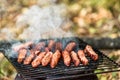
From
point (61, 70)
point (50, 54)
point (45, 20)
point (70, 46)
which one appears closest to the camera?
point (61, 70)

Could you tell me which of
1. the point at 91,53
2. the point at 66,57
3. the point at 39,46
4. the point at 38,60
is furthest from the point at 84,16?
the point at 38,60

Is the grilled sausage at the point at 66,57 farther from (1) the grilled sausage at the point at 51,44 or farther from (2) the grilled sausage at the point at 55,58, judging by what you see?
(1) the grilled sausage at the point at 51,44

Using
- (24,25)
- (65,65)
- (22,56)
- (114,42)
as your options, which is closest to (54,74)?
(65,65)

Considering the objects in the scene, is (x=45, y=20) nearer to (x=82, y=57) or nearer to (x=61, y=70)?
(x=82, y=57)

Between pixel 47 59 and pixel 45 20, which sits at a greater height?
pixel 47 59

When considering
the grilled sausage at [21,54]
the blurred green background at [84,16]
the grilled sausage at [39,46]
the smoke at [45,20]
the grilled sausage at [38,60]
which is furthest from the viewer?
the blurred green background at [84,16]

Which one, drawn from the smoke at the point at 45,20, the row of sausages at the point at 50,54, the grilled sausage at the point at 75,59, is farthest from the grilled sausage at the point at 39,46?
the smoke at the point at 45,20
